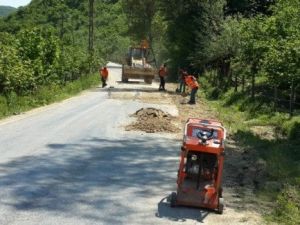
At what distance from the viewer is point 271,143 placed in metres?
16.3

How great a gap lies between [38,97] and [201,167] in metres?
19.9

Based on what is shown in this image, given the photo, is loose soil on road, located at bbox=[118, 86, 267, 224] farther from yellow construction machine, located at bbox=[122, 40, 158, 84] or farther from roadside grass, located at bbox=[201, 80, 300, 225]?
yellow construction machine, located at bbox=[122, 40, 158, 84]

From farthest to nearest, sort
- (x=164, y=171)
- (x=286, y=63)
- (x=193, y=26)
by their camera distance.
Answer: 1. (x=193, y=26)
2. (x=286, y=63)
3. (x=164, y=171)

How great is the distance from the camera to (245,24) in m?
26.2

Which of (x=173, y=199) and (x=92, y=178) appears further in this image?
(x=92, y=178)

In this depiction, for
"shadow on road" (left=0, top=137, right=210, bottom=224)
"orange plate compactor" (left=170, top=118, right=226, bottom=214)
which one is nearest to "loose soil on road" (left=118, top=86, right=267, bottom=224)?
"orange plate compactor" (left=170, top=118, right=226, bottom=214)

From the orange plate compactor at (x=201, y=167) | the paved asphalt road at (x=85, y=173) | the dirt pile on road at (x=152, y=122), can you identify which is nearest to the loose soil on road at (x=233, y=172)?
the dirt pile on road at (x=152, y=122)

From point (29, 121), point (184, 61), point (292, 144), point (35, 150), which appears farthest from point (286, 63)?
point (184, 61)

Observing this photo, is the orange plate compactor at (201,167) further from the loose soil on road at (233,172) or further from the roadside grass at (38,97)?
the roadside grass at (38,97)

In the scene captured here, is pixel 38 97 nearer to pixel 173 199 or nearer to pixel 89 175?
pixel 89 175

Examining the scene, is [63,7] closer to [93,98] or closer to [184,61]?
[184,61]

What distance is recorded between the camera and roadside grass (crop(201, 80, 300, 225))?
32.6 feet

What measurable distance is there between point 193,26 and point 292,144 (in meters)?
32.9

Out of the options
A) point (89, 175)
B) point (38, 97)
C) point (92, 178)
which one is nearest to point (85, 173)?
point (89, 175)
